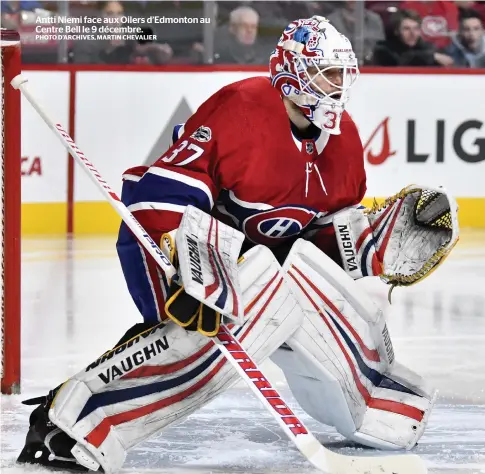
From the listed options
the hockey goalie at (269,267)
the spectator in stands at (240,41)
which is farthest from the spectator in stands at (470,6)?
the hockey goalie at (269,267)

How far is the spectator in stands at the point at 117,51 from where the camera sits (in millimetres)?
6199

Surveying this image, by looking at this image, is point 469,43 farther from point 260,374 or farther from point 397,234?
point 260,374

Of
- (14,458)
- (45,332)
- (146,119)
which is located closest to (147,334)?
(14,458)

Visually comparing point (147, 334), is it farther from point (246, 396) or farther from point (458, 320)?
point (458, 320)

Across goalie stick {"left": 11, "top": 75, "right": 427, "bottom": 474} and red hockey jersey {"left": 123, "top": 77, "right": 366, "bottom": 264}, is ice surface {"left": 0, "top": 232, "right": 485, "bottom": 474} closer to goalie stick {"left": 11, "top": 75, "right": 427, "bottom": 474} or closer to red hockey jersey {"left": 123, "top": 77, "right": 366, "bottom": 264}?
goalie stick {"left": 11, "top": 75, "right": 427, "bottom": 474}

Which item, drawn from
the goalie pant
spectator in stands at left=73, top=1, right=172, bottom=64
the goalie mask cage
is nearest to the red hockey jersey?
the goalie pant

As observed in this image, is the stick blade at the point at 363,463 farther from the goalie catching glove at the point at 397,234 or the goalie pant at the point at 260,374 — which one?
the goalie catching glove at the point at 397,234

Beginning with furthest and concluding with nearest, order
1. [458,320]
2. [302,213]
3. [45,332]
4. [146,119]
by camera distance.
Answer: [146,119] < [458,320] < [45,332] < [302,213]

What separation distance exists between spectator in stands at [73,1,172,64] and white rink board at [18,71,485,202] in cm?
7

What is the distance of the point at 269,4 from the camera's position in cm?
631

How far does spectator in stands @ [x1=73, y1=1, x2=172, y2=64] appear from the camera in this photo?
20.3 feet

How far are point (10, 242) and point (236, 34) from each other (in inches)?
125

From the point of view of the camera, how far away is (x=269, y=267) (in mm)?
2717

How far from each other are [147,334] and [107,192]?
14.0 inches
